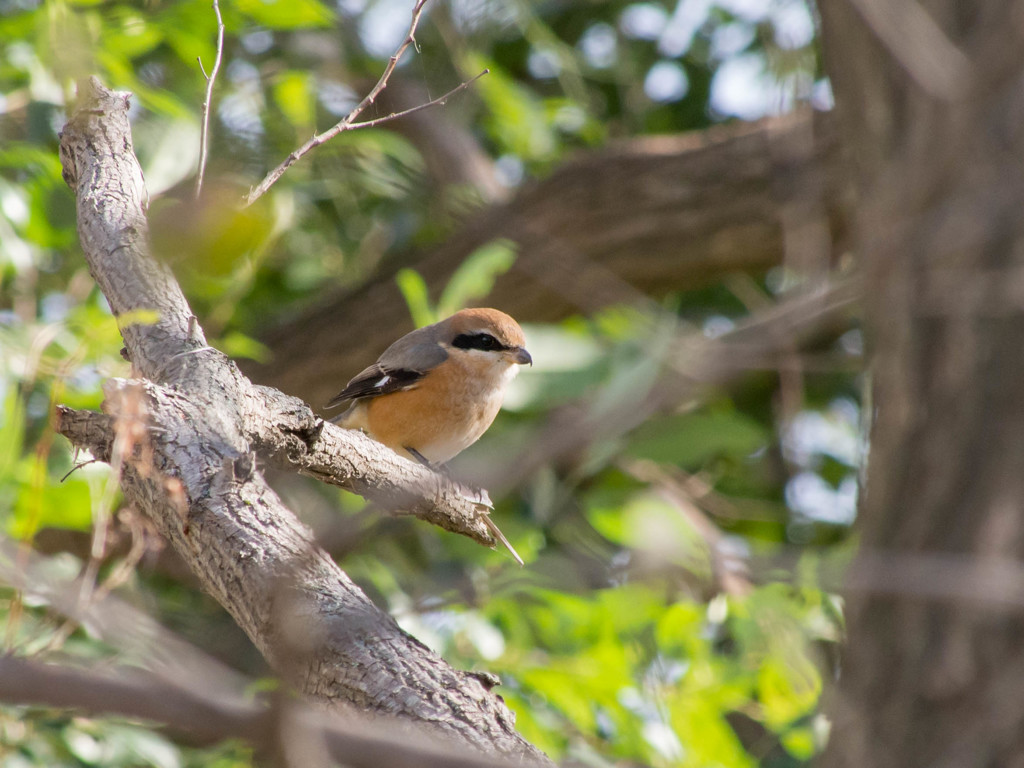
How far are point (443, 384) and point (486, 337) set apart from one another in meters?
0.30

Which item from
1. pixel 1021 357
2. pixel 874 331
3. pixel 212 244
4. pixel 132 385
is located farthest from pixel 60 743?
pixel 1021 357

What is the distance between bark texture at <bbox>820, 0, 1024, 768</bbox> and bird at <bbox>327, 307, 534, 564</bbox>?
5.94 feet

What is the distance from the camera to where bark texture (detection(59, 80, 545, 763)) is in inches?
84.6

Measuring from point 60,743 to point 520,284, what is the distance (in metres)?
3.39

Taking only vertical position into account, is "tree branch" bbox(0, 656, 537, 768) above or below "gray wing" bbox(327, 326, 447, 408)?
below

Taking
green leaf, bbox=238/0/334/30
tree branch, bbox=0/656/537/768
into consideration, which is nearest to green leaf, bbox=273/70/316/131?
green leaf, bbox=238/0/334/30

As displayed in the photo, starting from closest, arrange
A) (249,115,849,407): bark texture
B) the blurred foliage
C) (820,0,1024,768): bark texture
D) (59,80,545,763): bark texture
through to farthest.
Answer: (59,80,545,763): bark texture < (820,0,1024,768): bark texture < the blurred foliage < (249,115,849,407): bark texture

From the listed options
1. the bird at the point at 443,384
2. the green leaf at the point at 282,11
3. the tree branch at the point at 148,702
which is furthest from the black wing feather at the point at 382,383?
the tree branch at the point at 148,702

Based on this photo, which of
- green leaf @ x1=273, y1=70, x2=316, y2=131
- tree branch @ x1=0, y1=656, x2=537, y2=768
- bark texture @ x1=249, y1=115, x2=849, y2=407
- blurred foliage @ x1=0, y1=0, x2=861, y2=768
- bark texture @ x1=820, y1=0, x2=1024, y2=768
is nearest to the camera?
tree branch @ x1=0, y1=656, x2=537, y2=768

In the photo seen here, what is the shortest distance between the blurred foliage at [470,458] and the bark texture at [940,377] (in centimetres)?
35

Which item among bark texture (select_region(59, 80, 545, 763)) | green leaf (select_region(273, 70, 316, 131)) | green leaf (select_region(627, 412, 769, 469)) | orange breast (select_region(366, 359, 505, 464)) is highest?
green leaf (select_region(273, 70, 316, 131))

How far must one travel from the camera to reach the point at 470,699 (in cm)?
224

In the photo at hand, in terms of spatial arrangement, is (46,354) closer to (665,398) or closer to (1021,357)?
(665,398)

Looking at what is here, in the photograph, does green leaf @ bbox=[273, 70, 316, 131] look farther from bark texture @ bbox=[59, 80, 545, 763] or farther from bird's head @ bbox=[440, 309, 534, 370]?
bark texture @ bbox=[59, 80, 545, 763]
